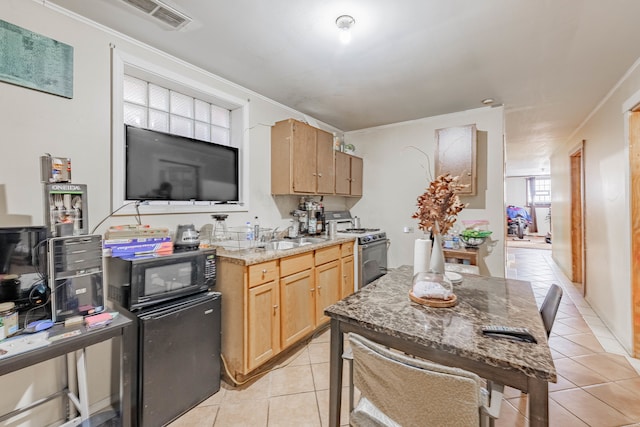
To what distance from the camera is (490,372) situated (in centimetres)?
93

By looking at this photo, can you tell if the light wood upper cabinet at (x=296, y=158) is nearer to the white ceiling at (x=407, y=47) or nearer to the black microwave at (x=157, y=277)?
the white ceiling at (x=407, y=47)

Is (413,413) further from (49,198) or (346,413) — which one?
(49,198)

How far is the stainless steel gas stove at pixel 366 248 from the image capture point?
3.41 m

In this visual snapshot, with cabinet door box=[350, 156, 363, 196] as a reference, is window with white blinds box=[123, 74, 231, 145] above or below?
above

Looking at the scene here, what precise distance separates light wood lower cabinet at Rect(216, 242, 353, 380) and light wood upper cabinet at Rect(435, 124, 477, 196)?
1920mm

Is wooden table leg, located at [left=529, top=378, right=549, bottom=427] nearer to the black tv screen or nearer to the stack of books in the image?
the stack of books

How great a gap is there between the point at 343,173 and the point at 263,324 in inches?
94.7

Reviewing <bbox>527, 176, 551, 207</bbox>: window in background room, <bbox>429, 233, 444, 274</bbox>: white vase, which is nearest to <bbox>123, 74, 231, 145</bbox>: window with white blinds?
<bbox>429, 233, 444, 274</bbox>: white vase

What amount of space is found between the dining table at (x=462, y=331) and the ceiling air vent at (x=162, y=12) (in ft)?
6.54

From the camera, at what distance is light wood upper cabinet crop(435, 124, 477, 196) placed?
3227 mm

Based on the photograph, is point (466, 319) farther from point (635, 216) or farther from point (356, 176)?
point (356, 176)

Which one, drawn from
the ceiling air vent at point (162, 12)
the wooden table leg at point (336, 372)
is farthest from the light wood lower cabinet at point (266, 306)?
the ceiling air vent at point (162, 12)

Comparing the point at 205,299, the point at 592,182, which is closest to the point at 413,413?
the point at 205,299

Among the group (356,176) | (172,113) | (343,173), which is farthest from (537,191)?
(172,113)
